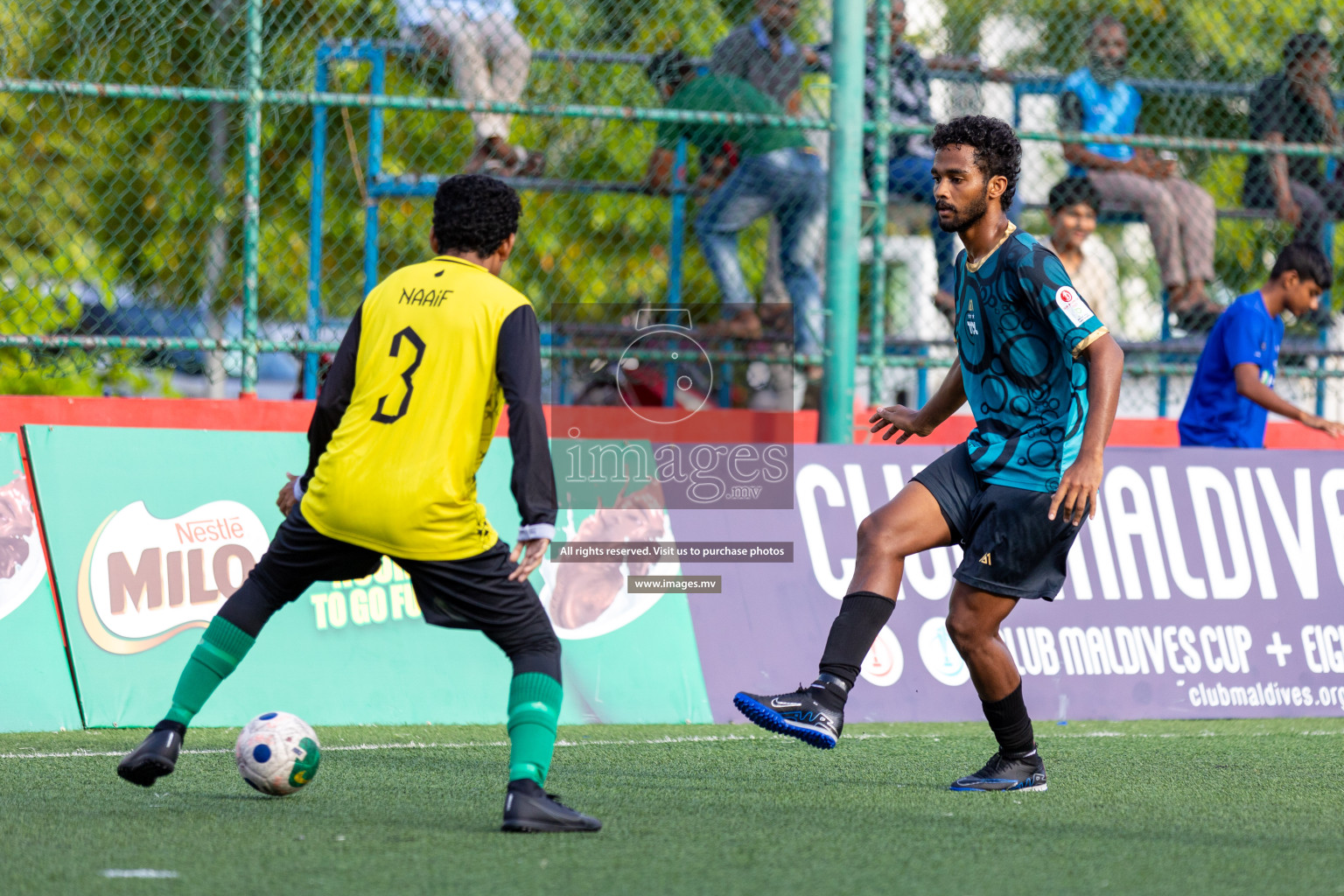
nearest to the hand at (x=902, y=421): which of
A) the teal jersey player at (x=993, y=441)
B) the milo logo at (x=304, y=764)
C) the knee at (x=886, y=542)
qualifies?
the teal jersey player at (x=993, y=441)

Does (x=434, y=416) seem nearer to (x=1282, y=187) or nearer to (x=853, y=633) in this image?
(x=853, y=633)

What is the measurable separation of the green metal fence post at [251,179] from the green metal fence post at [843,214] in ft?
10.1

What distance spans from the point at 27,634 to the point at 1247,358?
6.07 meters

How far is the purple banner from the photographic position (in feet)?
24.1

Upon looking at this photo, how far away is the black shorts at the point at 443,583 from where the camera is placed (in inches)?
175

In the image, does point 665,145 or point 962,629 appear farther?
point 665,145

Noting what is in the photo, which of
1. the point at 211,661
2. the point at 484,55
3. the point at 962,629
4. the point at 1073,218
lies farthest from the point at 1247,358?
the point at 211,661

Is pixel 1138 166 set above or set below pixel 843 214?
above

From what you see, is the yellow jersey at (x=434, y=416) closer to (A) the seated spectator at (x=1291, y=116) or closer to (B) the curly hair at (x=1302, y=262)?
(B) the curly hair at (x=1302, y=262)

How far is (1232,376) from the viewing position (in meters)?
8.34

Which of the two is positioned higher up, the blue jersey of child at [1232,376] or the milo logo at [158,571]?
the blue jersey of child at [1232,376]

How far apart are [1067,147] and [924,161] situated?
1094mm

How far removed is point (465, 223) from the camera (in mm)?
4500

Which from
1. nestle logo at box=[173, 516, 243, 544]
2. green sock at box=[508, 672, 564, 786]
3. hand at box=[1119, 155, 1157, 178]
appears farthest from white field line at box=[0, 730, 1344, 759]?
hand at box=[1119, 155, 1157, 178]
